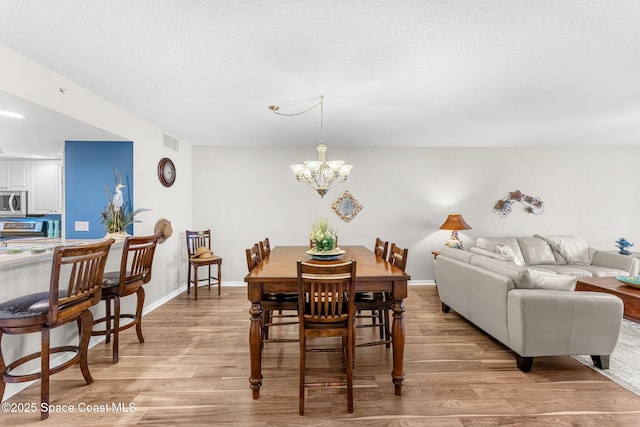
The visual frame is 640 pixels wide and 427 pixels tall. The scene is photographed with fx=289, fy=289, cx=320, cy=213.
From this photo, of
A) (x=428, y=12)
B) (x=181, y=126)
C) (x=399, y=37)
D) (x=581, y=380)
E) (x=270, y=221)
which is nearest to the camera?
(x=428, y=12)

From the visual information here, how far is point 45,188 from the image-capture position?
4.87 m

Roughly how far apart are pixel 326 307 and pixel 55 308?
5.55ft

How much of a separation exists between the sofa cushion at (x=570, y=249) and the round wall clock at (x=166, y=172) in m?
6.08

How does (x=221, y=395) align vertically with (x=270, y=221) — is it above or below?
below

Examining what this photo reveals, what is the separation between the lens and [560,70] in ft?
7.85

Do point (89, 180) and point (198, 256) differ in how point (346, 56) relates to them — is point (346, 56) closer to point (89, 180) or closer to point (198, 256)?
point (89, 180)

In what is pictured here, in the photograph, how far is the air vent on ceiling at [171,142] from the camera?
4.19 meters

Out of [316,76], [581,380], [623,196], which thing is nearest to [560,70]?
[316,76]

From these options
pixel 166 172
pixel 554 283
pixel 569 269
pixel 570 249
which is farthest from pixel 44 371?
pixel 570 249

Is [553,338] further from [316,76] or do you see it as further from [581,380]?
[316,76]

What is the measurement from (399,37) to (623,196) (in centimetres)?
598

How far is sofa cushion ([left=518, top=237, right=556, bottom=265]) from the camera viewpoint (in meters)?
4.63

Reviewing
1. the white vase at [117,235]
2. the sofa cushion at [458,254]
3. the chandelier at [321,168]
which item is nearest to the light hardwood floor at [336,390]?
the sofa cushion at [458,254]

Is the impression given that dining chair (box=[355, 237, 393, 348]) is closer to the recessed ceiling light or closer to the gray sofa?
the gray sofa
